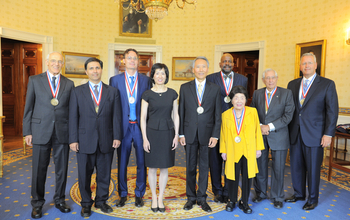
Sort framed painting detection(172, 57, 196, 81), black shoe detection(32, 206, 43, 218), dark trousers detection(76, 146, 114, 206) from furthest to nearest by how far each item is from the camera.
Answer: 1. framed painting detection(172, 57, 196, 81)
2. dark trousers detection(76, 146, 114, 206)
3. black shoe detection(32, 206, 43, 218)

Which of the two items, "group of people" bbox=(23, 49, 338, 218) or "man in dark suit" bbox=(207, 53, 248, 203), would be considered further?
"man in dark suit" bbox=(207, 53, 248, 203)

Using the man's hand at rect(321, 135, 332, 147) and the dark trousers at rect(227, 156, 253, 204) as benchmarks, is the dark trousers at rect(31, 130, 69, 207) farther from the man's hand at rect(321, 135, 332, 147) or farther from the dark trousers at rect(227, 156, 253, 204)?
the man's hand at rect(321, 135, 332, 147)

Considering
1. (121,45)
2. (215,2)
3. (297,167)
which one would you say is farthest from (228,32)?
(297,167)

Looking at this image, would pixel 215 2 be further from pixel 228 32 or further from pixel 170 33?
pixel 170 33

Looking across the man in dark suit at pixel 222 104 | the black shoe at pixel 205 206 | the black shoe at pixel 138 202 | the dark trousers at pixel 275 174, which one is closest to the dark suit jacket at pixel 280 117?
the dark trousers at pixel 275 174

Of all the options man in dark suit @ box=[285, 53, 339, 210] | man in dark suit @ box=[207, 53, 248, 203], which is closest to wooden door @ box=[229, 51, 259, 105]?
man in dark suit @ box=[207, 53, 248, 203]

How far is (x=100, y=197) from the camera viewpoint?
3.53 m

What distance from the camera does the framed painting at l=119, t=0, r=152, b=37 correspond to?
9484 millimetres

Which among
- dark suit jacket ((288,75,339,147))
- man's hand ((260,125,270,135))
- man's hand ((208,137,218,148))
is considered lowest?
man's hand ((208,137,218,148))

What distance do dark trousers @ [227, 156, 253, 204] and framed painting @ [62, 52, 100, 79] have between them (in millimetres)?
6864

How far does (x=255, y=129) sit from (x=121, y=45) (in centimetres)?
716

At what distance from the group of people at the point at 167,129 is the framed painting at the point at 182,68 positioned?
5702 millimetres

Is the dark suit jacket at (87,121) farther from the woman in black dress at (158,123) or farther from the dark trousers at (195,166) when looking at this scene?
the dark trousers at (195,166)

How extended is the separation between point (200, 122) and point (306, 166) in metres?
1.78
